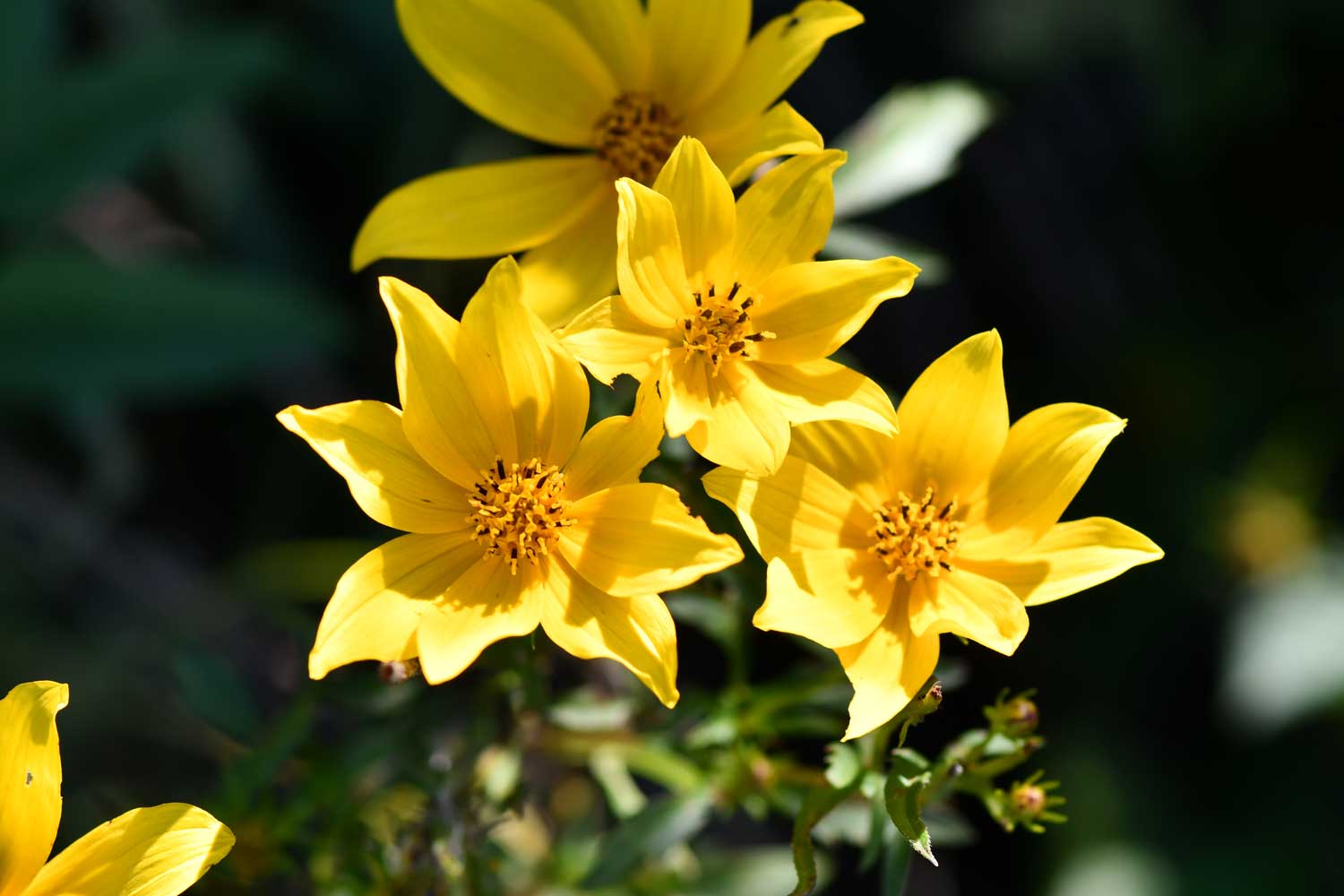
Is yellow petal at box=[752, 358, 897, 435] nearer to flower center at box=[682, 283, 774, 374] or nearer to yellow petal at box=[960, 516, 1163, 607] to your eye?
flower center at box=[682, 283, 774, 374]

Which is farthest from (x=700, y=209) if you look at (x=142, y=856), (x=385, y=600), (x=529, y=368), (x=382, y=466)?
(x=142, y=856)

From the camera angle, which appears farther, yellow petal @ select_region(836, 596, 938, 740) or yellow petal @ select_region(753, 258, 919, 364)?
yellow petal @ select_region(753, 258, 919, 364)

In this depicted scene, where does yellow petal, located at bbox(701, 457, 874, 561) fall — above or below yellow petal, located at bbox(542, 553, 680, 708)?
above

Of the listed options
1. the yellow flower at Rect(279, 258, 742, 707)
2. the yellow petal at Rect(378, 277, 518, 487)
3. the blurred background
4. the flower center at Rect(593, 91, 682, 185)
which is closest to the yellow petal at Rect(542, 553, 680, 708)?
the yellow flower at Rect(279, 258, 742, 707)

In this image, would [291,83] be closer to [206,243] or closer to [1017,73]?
[206,243]

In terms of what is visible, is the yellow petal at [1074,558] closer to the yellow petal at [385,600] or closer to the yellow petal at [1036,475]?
the yellow petal at [1036,475]

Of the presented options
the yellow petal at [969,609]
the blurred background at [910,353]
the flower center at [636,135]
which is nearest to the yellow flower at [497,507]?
the yellow petal at [969,609]

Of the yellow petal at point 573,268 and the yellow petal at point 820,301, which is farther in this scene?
the yellow petal at point 573,268

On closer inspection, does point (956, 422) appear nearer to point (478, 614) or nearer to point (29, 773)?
point (478, 614)
